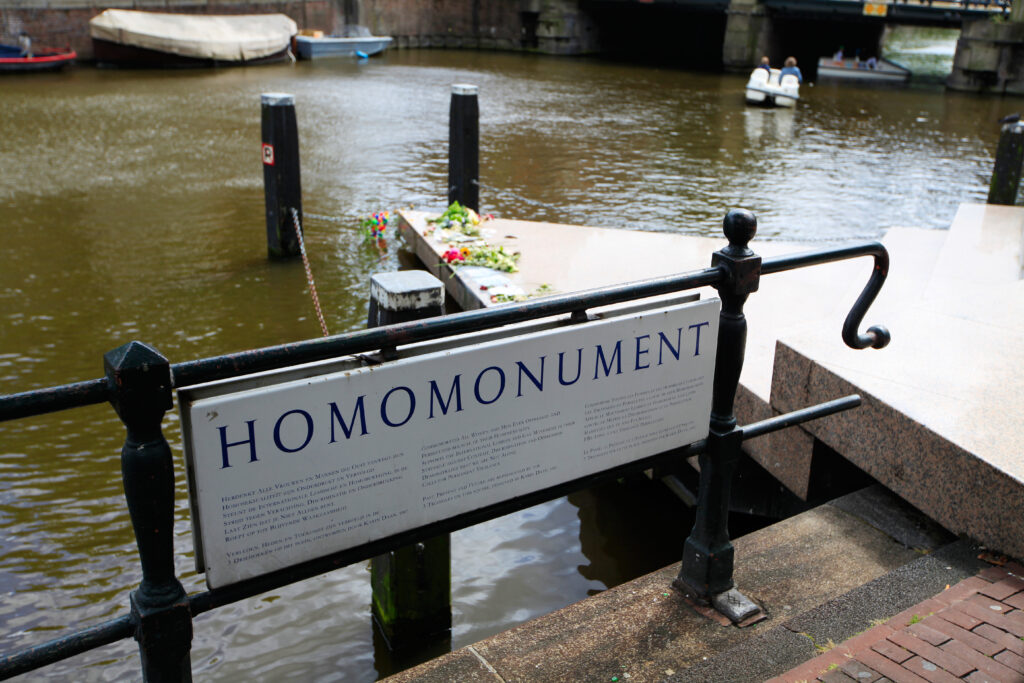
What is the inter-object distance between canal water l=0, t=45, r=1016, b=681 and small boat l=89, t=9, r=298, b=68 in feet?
4.78

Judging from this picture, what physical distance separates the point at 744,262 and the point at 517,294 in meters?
3.58

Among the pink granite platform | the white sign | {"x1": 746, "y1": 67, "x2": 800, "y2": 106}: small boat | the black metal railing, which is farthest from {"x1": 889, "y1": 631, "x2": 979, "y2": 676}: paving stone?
{"x1": 746, "y1": 67, "x2": 800, "y2": 106}: small boat

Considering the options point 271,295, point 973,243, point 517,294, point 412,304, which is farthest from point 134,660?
point 973,243

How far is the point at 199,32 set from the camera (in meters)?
28.5

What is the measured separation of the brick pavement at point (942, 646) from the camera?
2494mm

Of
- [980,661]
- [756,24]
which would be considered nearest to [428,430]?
[980,661]

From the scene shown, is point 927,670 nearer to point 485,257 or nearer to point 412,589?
point 412,589

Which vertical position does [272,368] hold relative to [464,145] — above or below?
above

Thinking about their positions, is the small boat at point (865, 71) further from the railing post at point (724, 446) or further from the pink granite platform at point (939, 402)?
the railing post at point (724, 446)

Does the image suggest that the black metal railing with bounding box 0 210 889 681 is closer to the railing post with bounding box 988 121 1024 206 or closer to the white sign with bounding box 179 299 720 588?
the white sign with bounding box 179 299 720 588

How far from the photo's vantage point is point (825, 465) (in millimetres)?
4059

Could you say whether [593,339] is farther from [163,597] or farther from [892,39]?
[892,39]

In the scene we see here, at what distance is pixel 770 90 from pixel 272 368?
20651 mm

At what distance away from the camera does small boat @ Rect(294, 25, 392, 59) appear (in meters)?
31.5
